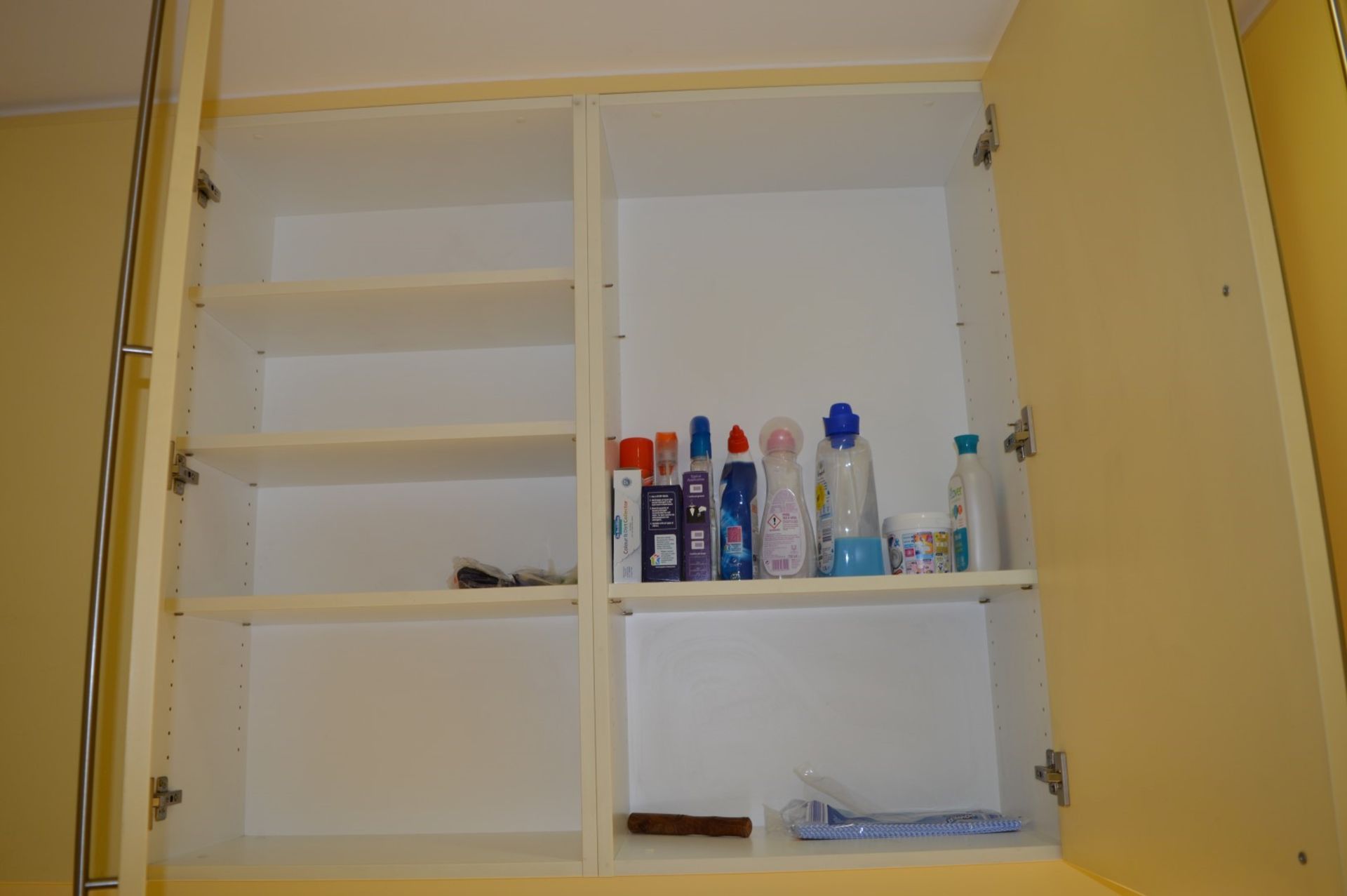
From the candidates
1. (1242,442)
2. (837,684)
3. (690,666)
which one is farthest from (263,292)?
(1242,442)

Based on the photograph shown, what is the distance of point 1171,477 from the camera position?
3.14ft

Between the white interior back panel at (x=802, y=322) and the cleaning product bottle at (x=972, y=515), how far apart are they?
174 millimetres

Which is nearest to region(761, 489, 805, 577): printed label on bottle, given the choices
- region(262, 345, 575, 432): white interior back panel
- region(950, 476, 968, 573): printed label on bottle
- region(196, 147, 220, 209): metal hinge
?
region(950, 476, 968, 573): printed label on bottle

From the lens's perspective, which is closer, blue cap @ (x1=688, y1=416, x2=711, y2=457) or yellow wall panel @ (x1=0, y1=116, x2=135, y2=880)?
yellow wall panel @ (x1=0, y1=116, x2=135, y2=880)

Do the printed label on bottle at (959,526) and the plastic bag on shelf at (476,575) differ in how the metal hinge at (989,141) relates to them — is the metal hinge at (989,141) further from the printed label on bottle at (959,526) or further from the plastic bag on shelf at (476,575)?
the plastic bag on shelf at (476,575)

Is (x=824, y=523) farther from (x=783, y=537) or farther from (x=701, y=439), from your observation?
(x=701, y=439)

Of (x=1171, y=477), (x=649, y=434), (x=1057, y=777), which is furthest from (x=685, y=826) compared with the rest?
(x=1171, y=477)

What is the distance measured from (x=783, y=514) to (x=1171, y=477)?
1.95 ft

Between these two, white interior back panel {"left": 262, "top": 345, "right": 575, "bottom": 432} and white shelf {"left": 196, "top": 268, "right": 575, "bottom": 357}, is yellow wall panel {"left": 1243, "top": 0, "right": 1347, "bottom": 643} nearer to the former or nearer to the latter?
white shelf {"left": 196, "top": 268, "right": 575, "bottom": 357}

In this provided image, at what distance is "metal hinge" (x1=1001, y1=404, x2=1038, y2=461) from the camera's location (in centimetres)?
133

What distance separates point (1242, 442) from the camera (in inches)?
32.9

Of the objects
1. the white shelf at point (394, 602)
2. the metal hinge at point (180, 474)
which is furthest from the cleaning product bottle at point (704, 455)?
the metal hinge at point (180, 474)

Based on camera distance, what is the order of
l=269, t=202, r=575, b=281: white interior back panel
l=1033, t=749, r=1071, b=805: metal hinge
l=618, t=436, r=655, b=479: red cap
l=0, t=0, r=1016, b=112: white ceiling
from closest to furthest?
1. l=1033, t=749, r=1071, b=805: metal hinge
2. l=0, t=0, r=1016, b=112: white ceiling
3. l=618, t=436, r=655, b=479: red cap
4. l=269, t=202, r=575, b=281: white interior back panel

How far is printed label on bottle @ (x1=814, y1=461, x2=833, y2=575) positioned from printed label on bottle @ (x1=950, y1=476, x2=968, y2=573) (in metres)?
0.18
